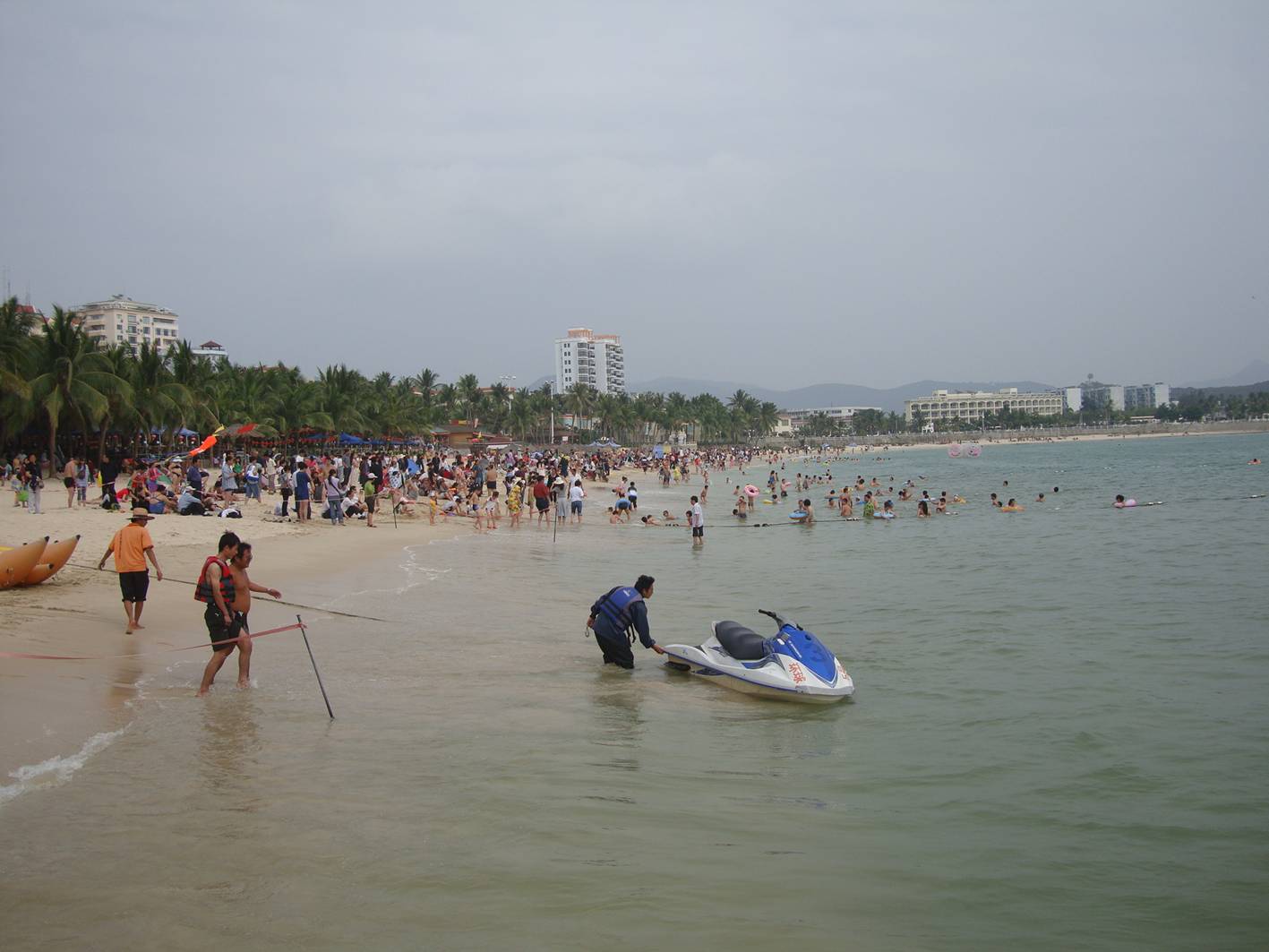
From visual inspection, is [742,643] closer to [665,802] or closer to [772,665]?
[772,665]

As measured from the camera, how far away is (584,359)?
618 ft

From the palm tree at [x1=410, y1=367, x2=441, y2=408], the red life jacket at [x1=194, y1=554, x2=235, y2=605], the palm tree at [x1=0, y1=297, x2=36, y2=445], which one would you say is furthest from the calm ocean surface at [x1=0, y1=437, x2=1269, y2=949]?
the palm tree at [x1=410, y1=367, x2=441, y2=408]

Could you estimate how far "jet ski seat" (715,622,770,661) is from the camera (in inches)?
362

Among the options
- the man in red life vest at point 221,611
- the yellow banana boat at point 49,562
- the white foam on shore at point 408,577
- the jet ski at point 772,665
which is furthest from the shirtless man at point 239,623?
the yellow banana boat at point 49,562

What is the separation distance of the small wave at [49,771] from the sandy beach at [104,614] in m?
0.06

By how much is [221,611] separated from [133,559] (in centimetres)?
259

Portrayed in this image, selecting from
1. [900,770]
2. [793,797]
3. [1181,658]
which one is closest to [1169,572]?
[1181,658]

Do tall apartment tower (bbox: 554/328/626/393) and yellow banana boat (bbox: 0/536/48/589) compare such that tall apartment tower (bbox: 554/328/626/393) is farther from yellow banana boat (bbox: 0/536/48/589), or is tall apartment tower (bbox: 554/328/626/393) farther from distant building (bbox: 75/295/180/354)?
yellow banana boat (bbox: 0/536/48/589)

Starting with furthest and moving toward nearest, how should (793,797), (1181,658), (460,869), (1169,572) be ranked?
1. (1169,572)
2. (1181,658)
3. (793,797)
4. (460,869)

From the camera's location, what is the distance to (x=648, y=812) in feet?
18.7

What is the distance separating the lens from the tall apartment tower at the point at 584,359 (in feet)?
618

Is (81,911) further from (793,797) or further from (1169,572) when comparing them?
(1169,572)

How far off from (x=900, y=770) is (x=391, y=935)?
158 inches

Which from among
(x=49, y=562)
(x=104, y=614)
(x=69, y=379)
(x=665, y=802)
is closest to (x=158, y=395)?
(x=69, y=379)
